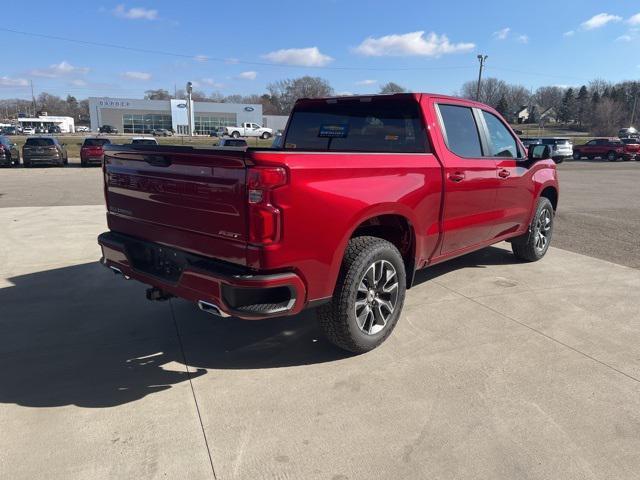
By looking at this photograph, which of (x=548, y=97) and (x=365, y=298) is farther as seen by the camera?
(x=548, y=97)

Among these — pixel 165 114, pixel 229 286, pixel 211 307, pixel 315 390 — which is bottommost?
pixel 315 390

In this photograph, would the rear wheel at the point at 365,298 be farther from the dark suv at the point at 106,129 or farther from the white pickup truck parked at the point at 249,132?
the dark suv at the point at 106,129

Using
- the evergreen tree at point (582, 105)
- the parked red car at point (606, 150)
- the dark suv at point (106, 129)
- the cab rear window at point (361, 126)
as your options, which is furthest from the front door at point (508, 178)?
the evergreen tree at point (582, 105)

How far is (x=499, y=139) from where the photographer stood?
5422 millimetres

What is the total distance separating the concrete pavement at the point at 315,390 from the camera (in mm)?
2602

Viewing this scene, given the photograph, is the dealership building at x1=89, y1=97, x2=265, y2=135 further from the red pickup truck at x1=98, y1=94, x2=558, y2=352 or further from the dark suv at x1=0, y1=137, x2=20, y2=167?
the red pickup truck at x1=98, y1=94, x2=558, y2=352

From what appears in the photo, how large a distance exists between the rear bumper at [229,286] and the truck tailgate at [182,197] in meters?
0.09

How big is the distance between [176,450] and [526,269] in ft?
16.3

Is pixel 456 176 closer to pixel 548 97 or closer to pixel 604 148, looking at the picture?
pixel 604 148

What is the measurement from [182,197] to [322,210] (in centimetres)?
94

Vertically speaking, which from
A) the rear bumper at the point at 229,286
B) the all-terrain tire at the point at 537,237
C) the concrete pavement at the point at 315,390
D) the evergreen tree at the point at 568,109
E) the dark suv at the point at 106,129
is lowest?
the concrete pavement at the point at 315,390

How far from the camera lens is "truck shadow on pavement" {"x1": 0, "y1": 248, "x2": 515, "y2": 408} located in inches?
130

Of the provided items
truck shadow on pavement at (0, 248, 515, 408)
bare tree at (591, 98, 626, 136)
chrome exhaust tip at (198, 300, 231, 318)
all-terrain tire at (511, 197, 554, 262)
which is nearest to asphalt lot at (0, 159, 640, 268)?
all-terrain tire at (511, 197, 554, 262)

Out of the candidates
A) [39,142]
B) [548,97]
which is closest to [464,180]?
[39,142]
